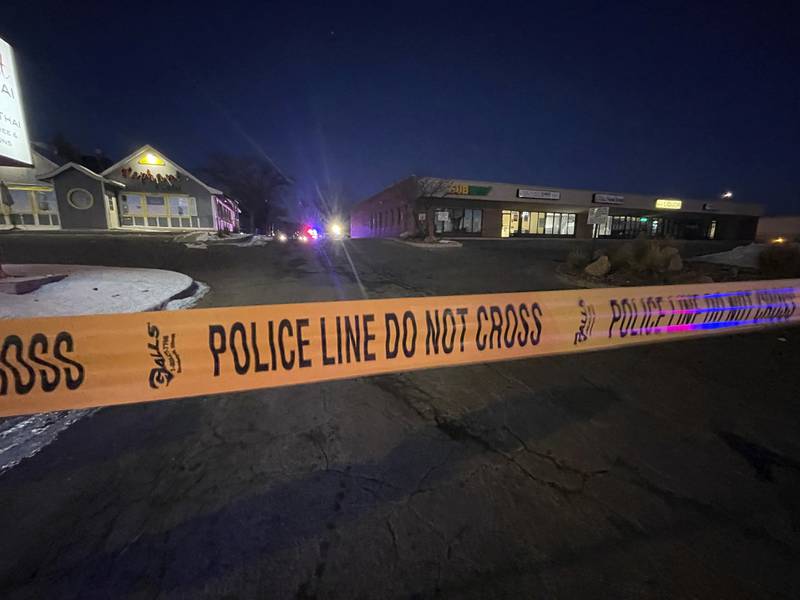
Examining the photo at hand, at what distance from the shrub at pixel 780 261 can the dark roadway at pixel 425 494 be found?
6927 millimetres

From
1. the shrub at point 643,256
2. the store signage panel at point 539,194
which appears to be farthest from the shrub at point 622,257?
the store signage panel at point 539,194

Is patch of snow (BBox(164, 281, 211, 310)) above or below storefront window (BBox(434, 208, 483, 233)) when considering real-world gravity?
below

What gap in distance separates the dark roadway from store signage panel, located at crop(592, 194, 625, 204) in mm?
37234

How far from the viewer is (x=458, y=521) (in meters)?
2.18

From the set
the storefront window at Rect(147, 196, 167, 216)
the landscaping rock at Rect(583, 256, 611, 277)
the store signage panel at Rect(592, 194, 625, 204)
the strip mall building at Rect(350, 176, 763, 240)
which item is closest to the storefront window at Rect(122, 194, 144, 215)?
the storefront window at Rect(147, 196, 167, 216)

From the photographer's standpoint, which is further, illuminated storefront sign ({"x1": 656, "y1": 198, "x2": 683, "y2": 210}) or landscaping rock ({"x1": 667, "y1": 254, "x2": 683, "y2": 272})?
illuminated storefront sign ({"x1": 656, "y1": 198, "x2": 683, "y2": 210})

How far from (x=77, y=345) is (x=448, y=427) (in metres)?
3.18

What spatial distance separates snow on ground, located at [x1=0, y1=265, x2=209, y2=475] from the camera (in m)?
2.90

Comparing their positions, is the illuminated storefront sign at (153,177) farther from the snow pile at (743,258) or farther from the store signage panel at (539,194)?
the snow pile at (743,258)

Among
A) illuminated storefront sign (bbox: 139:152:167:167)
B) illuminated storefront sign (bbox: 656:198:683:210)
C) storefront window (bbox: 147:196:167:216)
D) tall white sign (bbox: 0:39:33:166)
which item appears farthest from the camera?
illuminated storefront sign (bbox: 656:198:683:210)

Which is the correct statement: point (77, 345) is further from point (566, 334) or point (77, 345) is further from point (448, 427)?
point (566, 334)

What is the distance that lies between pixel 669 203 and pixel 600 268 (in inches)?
1571

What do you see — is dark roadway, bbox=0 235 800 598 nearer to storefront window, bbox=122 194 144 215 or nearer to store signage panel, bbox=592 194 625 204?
storefront window, bbox=122 194 144 215

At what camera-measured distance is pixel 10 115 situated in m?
6.77
